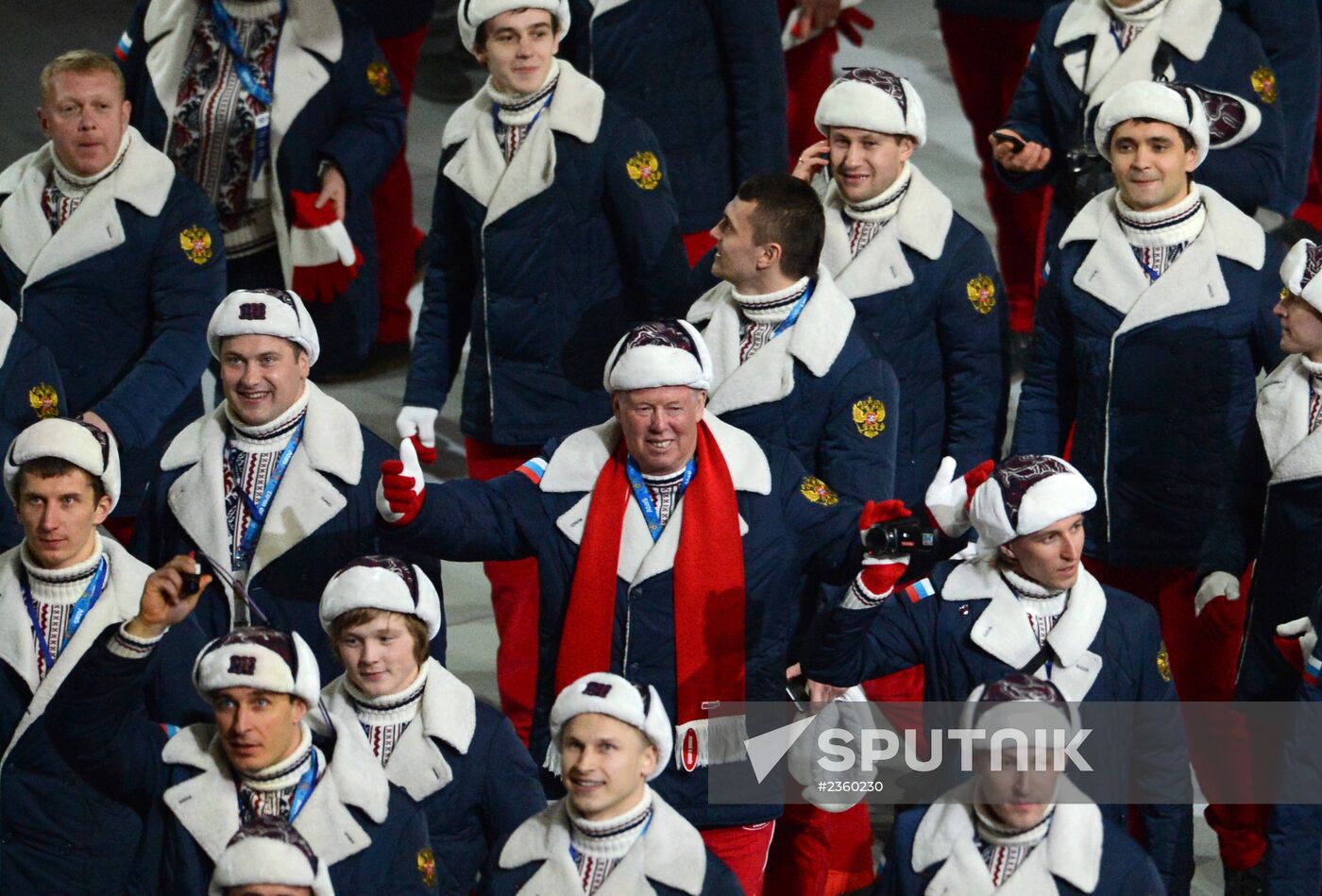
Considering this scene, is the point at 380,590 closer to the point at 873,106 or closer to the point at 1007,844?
the point at 1007,844

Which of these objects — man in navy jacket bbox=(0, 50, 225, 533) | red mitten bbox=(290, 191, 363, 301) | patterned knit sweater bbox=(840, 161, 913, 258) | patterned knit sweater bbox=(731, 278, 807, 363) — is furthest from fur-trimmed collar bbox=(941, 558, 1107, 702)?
red mitten bbox=(290, 191, 363, 301)

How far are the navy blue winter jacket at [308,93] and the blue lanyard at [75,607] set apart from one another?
238cm

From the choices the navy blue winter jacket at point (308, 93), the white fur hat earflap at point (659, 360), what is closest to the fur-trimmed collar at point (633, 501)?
the white fur hat earflap at point (659, 360)

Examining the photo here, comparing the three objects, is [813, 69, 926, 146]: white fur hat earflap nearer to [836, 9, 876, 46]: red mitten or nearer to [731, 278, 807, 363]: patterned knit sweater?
[731, 278, 807, 363]: patterned knit sweater

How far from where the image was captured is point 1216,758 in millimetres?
6711

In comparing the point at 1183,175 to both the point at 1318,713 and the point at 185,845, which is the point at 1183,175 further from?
the point at 185,845

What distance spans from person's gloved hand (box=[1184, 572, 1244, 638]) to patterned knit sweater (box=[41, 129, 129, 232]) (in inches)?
114

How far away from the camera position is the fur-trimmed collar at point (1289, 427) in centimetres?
617

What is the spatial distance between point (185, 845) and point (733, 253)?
80.2 inches

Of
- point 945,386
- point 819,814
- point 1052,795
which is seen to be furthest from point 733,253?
point 1052,795

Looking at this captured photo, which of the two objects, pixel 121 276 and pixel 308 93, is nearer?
pixel 121 276

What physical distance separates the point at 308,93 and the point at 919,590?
9.45 feet

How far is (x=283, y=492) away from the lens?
6.01 m

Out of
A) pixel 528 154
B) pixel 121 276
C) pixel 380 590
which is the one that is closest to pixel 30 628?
pixel 380 590
